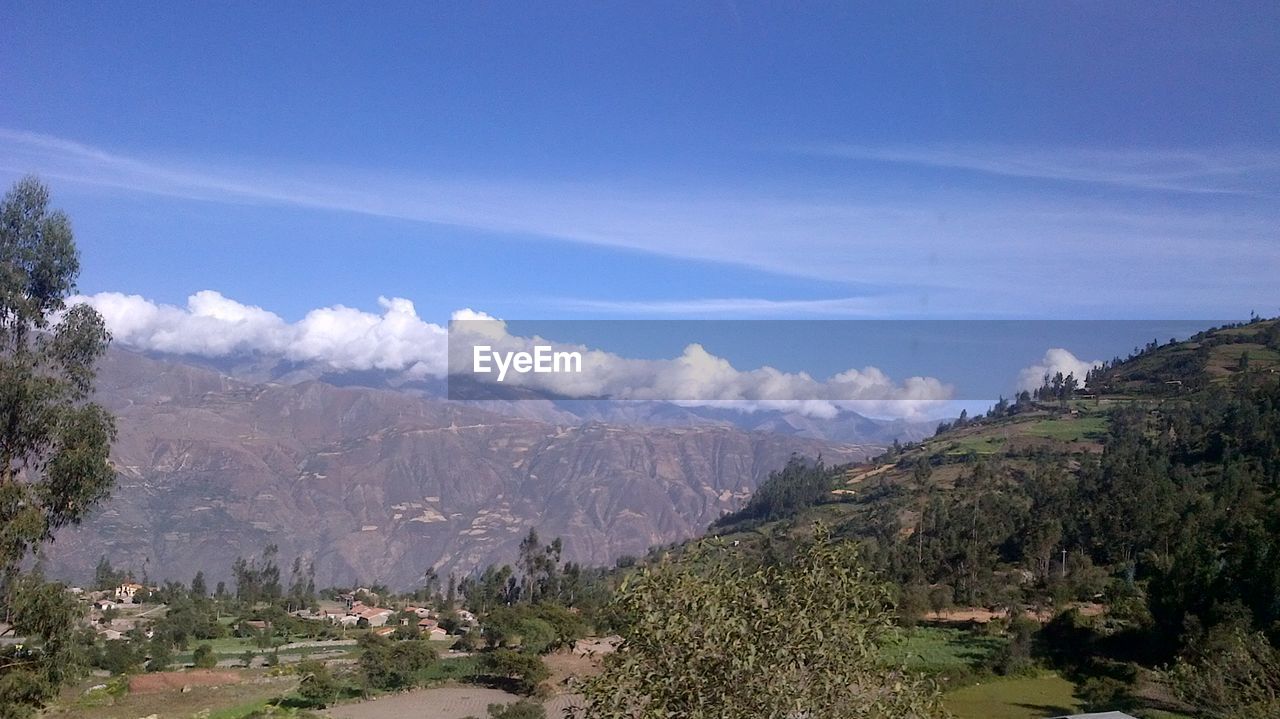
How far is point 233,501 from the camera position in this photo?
130625 mm

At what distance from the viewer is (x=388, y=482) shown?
133 meters

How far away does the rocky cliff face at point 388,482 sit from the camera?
90938 mm

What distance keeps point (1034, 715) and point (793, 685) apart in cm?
1802

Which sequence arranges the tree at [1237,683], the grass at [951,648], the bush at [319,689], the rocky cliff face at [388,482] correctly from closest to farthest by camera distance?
1. the tree at [1237,683]
2. the grass at [951,648]
3. the bush at [319,689]
4. the rocky cliff face at [388,482]

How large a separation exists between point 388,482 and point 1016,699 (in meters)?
121

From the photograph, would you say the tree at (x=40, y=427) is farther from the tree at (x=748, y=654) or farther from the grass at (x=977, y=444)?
the grass at (x=977, y=444)

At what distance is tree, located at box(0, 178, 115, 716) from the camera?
33.4 feet

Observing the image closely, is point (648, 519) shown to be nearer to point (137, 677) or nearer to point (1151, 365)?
point (1151, 365)

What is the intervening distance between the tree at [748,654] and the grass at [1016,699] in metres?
15.7

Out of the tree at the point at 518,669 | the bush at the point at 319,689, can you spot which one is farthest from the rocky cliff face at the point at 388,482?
the bush at the point at 319,689

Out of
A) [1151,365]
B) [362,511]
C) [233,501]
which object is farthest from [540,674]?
[233,501]

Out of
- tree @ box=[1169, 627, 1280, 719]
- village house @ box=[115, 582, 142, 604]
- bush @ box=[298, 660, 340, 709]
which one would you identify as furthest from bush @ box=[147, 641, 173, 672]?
tree @ box=[1169, 627, 1280, 719]

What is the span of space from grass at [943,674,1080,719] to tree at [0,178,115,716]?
644 inches

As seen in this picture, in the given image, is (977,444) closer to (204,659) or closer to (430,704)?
(430,704)
